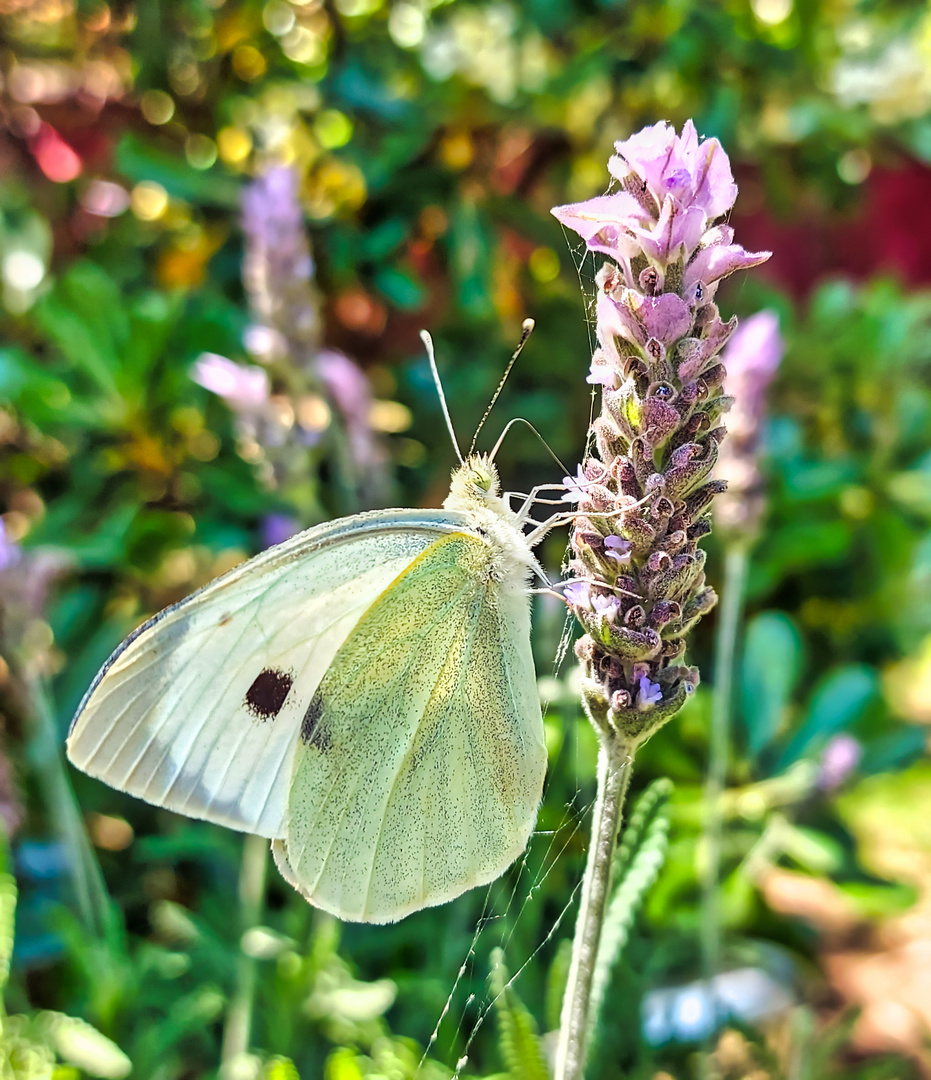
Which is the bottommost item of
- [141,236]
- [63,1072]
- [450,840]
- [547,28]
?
[63,1072]

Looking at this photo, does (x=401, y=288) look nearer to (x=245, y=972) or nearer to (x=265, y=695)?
(x=265, y=695)

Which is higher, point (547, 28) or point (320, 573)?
point (547, 28)

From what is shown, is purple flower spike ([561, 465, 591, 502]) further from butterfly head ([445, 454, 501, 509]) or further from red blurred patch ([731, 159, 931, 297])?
red blurred patch ([731, 159, 931, 297])

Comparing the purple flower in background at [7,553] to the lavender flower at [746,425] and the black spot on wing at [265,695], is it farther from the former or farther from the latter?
the lavender flower at [746,425]

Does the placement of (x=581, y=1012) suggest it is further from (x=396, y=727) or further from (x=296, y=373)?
(x=296, y=373)

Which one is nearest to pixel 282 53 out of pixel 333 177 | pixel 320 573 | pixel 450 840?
pixel 333 177

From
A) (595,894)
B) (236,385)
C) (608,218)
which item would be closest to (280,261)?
(236,385)

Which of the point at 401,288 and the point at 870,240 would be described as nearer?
the point at 401,288
